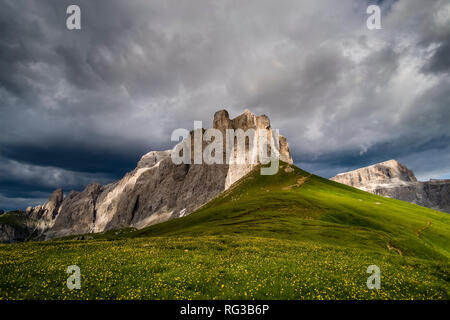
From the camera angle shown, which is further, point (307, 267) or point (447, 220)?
point (447, 220)

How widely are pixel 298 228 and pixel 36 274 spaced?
55.4 m

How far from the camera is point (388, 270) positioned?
23.0 meters
